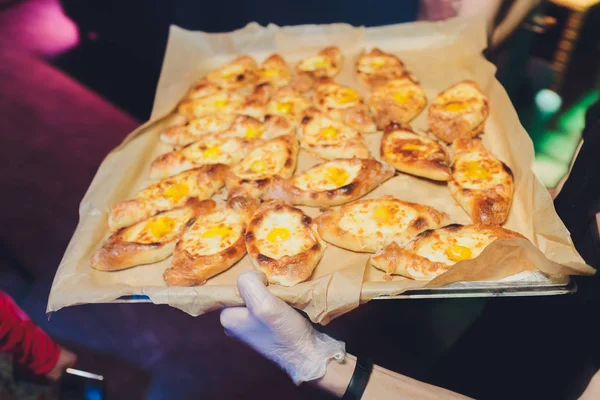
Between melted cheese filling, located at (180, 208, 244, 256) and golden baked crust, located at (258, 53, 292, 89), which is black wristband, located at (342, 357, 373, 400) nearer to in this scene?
melted cheese filling, located at (180, 208, 244, 256)

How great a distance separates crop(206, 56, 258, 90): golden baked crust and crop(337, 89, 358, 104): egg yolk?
84 cm

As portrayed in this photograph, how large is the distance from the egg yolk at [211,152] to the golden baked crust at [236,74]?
0.91 m

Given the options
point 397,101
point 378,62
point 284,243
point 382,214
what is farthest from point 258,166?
point 378,62

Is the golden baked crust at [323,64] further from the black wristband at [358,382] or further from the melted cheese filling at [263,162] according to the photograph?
the black wristband at [358,382]

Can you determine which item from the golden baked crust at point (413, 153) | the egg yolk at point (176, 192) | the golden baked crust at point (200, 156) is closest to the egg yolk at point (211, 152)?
the golden baked crust at point (200, 156)

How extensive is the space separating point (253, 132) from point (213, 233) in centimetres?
107

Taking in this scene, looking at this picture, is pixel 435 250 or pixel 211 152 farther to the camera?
pixel 211 152

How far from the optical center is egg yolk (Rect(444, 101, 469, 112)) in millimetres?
3309

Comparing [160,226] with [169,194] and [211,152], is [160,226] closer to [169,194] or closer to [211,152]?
[169,194]

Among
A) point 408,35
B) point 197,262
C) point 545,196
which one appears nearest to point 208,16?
point 408,35

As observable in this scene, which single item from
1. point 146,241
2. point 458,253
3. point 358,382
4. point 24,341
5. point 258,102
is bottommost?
point 24,341

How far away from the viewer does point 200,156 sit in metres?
3.43

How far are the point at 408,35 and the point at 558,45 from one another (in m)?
2.38

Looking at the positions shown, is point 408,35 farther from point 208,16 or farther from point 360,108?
point 208,16
